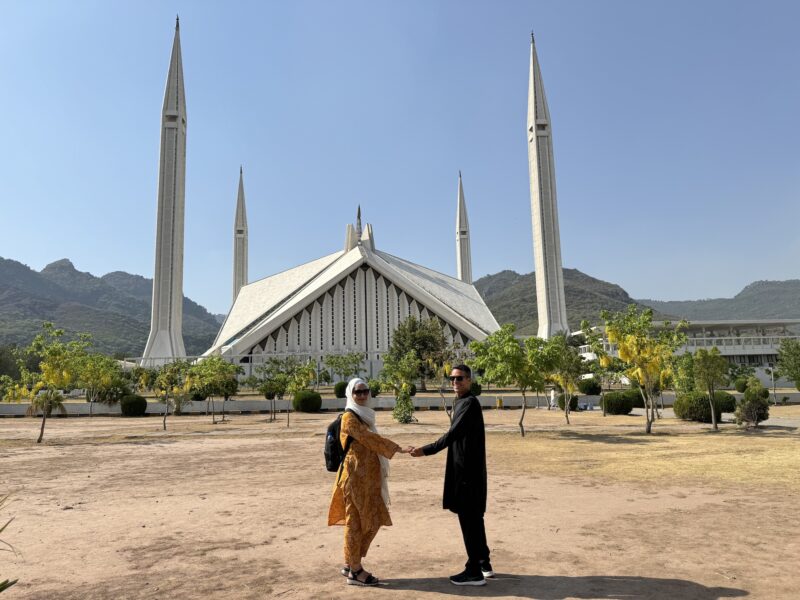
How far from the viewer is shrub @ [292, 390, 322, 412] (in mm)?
24141

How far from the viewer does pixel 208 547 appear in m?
4.48

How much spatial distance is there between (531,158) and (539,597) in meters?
43.3

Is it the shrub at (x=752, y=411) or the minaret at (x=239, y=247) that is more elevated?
the minaret at (x=239, y=247)

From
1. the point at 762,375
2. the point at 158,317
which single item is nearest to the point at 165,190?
the point at 158,317

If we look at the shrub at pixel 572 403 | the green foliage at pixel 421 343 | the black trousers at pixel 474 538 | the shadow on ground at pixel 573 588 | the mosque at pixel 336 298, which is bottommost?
the shrub at pixel 572 403

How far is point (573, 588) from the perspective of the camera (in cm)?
341

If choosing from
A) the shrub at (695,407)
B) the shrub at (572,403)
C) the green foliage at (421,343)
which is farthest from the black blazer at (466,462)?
the green foliage at (421,343)

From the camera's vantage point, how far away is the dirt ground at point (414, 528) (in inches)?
140

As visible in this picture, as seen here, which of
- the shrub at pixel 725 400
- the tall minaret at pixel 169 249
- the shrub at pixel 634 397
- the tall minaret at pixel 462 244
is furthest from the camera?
the tall minaret at pixel 462 244

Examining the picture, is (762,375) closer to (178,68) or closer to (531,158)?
(531,158)

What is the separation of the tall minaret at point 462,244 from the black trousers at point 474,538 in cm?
6385

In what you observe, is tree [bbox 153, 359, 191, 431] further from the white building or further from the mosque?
the white building

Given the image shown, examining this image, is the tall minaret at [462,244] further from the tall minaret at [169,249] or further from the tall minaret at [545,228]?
the tall minaret at [169,249]

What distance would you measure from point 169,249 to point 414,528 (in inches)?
1538
